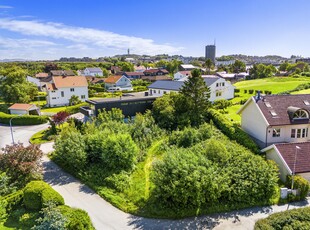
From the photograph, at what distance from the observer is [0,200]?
59.2 ft

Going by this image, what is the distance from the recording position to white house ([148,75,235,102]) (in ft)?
177

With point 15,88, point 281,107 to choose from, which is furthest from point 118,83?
point 281,107

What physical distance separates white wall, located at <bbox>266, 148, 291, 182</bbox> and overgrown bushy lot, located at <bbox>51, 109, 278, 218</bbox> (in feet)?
4.35

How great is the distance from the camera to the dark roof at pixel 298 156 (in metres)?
22.7

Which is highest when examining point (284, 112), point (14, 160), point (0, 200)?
point (284, 112)

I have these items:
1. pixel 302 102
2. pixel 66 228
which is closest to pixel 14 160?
pixel 66 228

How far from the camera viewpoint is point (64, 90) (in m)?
61.7

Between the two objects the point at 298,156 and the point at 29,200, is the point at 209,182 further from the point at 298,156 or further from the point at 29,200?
the point at 29,200

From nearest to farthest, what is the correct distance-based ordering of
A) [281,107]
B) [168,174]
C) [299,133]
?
[168,174], [299,133], [281,107]

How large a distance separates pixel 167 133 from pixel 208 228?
18.3 meters

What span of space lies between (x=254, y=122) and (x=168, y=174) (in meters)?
Result: 17.3

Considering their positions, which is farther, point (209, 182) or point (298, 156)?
point (298, 156)

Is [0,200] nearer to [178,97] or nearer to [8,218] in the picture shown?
[8,218]

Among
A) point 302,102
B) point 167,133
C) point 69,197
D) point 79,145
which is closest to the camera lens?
point 69,197
